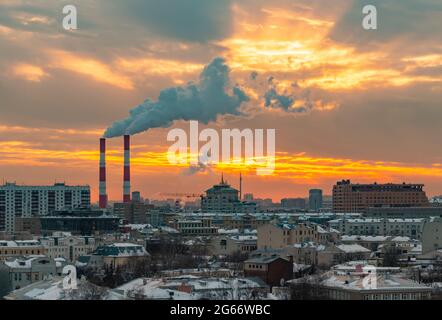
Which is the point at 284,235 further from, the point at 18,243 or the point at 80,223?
the point at 80,223

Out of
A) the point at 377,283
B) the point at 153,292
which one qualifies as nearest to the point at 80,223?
the point at 153,292

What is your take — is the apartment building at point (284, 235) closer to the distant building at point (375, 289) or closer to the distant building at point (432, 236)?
the distant building at point (432, 236)

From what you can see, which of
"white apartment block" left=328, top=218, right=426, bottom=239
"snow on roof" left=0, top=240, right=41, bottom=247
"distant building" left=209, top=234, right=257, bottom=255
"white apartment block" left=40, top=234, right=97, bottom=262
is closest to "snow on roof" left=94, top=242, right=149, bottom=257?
"white apartment block" left=40, top=234, right=97, bottom=262

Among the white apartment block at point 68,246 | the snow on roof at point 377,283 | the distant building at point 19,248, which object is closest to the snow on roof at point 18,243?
the distant building at point 19,248

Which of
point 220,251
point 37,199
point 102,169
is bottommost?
point 220,251
